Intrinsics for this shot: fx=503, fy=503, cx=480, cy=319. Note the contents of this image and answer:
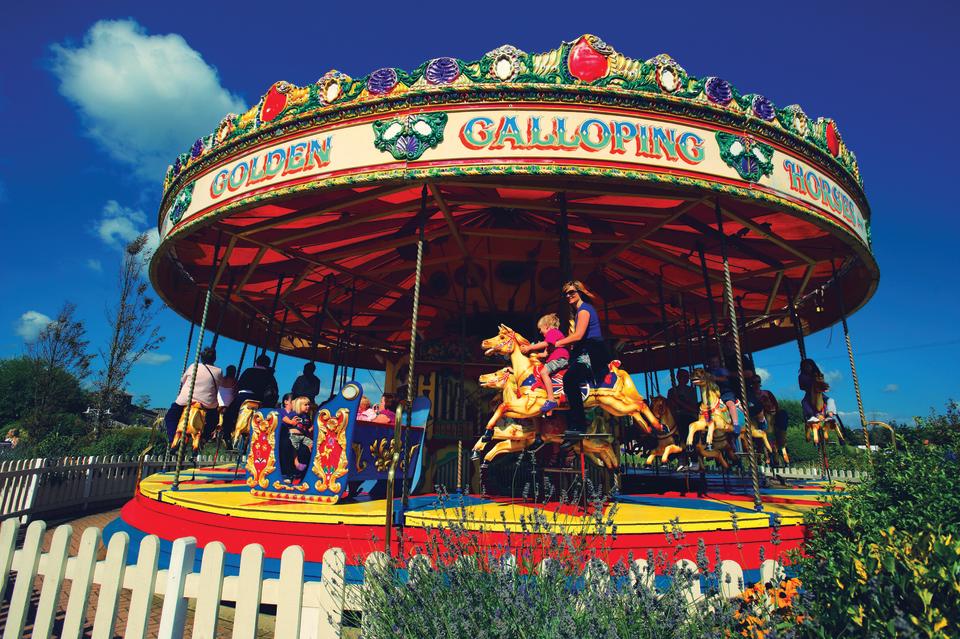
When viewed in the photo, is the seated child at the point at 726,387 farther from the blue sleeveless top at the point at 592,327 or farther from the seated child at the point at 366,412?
the seated child at the point at 366,412

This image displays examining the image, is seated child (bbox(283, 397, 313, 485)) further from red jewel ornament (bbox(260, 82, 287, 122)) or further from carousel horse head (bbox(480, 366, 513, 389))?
red jewel ornament (bbox(260, 82, 287, 122))

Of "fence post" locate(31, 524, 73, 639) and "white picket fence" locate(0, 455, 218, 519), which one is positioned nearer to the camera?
"fence post" locate(31, 524, 73, 639)

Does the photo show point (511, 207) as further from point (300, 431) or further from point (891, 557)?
point (891, 557)

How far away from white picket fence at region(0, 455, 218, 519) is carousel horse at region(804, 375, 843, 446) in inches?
549

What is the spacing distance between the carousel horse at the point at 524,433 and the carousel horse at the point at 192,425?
500cm

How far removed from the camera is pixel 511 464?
8219mm

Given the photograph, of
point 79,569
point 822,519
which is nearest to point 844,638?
point 822,519

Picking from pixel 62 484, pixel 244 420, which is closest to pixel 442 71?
pixel 244 420

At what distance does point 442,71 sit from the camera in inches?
238

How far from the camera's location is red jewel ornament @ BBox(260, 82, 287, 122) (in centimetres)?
673

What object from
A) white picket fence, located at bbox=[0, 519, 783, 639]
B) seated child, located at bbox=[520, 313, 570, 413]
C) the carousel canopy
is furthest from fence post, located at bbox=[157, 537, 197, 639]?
the carousel canopy

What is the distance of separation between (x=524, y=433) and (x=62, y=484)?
985 cm

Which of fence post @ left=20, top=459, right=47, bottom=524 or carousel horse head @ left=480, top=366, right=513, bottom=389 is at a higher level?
carousel horse head @ left=480, top=366, right=513, bottom=389

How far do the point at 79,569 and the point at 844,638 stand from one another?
4201 mm
